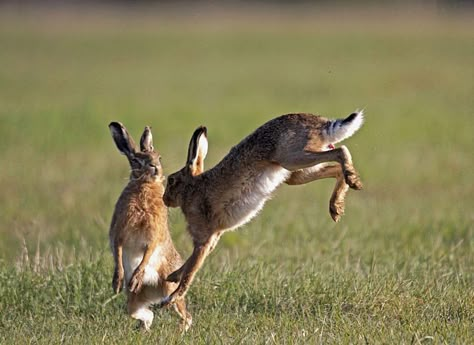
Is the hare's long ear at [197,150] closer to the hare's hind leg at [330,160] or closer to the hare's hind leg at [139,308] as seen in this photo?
the hare's hind leg at [330,160]

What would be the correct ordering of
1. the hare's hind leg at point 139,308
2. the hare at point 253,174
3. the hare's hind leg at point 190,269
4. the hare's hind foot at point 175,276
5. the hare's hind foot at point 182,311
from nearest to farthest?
the hare at point 253,174, the hare's hind leg at point 190,269, the hare's hind foot at point 175,276, the hare's hind foot at point 182,311, the hare's hind leg at point 139,308

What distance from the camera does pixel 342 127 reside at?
19.4 ft

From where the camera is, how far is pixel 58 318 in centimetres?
677

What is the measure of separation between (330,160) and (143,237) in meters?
1.48

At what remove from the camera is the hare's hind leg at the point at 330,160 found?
19.1ft

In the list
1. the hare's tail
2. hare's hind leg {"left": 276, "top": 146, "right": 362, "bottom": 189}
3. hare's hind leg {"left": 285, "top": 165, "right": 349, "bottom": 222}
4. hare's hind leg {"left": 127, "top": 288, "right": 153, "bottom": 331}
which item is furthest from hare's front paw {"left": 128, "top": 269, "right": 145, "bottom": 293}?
the hare's tail

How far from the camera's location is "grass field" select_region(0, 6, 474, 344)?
6.40m

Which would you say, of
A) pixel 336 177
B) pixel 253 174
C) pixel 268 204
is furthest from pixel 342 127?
pixel 268 204

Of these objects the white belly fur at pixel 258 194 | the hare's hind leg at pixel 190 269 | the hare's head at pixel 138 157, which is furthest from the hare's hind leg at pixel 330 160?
the hare's head at pixel 138 157

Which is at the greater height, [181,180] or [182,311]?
[181,180]

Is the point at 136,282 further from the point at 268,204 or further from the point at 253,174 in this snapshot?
the point at 268,204

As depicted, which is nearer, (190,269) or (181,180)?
(190,269)

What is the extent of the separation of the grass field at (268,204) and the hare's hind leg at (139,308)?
86 millimetres

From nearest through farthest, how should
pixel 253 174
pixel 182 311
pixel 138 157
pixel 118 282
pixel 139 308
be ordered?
pixel 253 174 → pixel 118 282 → pixel 182 311 → pixel 139 308 → pixel 138 157
